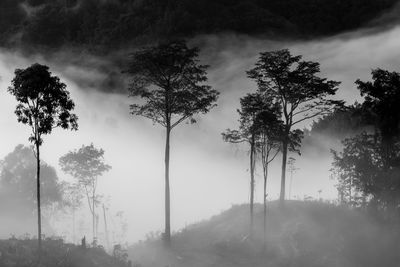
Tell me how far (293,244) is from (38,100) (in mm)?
20722

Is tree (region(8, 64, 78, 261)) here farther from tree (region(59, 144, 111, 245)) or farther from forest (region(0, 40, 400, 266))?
tree (region(59, 144, 111, 245))

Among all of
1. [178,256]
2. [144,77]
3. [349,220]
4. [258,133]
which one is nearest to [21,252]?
[178,256]

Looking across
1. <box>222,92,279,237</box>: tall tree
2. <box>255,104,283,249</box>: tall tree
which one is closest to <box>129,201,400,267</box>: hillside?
<box>255,104,283,249</box>: tall tree

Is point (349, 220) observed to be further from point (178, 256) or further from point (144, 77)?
point (144, 77)

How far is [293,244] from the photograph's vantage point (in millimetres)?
32344

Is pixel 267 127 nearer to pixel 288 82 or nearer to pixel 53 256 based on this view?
pixel 288 82

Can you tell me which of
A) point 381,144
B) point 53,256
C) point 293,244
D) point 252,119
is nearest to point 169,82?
point 252,119

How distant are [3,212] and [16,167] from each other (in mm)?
6056

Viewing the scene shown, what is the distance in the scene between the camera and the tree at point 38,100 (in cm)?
2222

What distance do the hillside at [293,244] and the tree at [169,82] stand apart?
2.76 m

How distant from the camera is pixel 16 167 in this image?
5812 centimetres

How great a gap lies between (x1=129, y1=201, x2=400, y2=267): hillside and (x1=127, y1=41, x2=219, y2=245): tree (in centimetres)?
276

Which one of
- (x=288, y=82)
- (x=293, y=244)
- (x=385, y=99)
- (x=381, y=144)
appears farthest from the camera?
(x=288, y=82)

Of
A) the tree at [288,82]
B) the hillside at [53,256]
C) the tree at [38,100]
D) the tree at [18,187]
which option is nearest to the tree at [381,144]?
the tree at [288,82]
